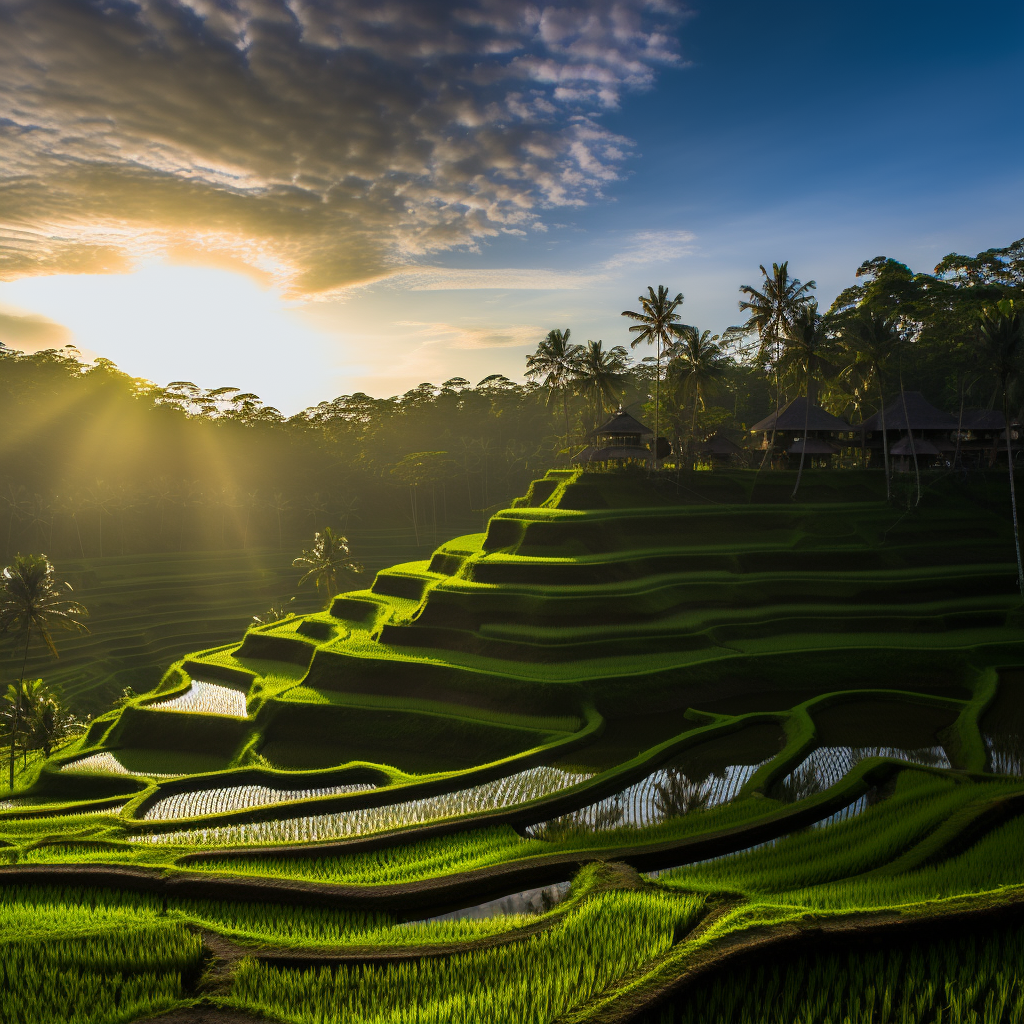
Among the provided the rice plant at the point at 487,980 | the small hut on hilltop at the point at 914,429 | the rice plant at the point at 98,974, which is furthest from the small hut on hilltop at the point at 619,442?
the rice plant at the point at 98,974

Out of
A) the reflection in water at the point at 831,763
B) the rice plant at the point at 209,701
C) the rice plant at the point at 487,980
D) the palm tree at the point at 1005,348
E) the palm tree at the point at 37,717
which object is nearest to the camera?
the rice plant at the point at 487,980

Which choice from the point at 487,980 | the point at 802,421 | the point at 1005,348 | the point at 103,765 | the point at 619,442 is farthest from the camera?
the point at 619,442

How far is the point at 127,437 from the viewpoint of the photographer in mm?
66312

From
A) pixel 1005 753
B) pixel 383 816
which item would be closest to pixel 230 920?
pixel 383 816

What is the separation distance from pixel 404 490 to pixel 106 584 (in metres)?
31.3

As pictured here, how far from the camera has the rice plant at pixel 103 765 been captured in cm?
1955

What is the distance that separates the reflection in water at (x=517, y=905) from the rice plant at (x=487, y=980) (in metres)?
2.05

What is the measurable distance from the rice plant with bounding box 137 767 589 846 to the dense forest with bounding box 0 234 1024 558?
24345 mm

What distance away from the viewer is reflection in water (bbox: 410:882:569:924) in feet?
29.8

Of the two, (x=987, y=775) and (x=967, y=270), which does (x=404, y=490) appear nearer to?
(x=967, y=270)

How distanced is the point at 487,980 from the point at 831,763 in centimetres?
1170

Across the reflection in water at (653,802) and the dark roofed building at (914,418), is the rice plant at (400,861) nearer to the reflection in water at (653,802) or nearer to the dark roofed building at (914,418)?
the reflection in water at (653,802)

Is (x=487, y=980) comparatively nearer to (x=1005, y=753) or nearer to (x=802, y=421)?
(x=1005, y=753)

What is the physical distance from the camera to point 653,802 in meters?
13.7
